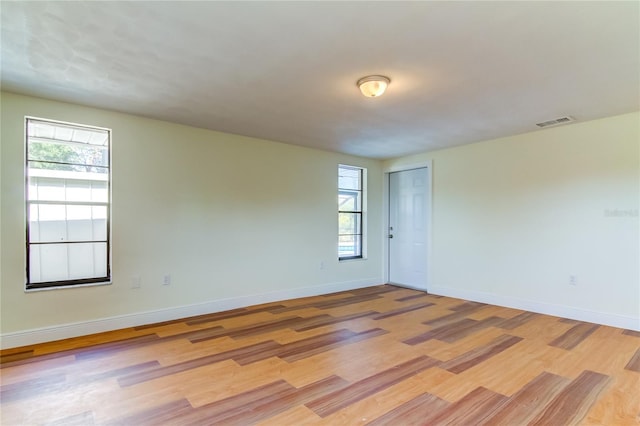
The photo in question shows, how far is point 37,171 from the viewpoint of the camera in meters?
3.34

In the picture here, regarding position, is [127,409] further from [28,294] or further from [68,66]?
[68,66]

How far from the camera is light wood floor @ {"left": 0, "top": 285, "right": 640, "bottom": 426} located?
2.09 m

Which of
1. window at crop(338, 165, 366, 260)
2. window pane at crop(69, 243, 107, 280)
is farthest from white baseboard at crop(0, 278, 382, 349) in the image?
window at crop(338, 165, 366, 260)

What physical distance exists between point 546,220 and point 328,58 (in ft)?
11.8

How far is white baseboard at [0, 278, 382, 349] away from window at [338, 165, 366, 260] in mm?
780

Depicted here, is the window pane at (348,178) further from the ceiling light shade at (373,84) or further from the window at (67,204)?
the window at (67,204)

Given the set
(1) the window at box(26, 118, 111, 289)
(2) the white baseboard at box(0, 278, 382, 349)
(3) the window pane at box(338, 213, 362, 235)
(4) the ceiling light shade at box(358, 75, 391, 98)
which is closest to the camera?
(4) the ceiling light shade at box(358, 75, 391, 98)

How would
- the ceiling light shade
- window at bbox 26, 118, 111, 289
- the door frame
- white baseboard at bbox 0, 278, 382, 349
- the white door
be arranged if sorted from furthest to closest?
→ 1. the white door
2. the door frame
3. window at bbox 26, 118, 111, 289
4. white baseboard at bbox 0, 278, 382, 349
5. the ceiling light shade

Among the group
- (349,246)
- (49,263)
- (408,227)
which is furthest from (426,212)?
(49,263)

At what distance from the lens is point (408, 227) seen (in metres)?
6.07

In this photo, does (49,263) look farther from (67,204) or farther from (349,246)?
(349,246)

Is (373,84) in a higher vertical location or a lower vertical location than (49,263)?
higher

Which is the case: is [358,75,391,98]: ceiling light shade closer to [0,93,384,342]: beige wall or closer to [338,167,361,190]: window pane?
[0,93,384,342]: beige wall

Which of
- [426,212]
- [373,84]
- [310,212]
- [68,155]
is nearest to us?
[373,84]
